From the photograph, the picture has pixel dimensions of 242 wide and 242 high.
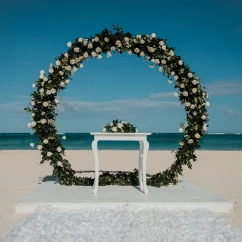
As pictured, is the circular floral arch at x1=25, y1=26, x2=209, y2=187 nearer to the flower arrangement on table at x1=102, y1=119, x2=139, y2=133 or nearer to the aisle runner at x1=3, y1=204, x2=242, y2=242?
the flower arrangement on table at x1=102, y1=119, x2=139, y2=133

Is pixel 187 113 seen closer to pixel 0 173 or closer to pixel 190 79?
pixel 190 79

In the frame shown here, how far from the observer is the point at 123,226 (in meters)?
5.27

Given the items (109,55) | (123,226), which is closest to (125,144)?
(109,55)

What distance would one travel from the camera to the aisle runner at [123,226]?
4.88 m

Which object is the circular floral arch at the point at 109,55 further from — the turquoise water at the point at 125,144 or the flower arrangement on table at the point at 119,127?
the turquoise water at the point at 125,144

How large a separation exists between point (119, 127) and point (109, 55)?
58.5 inches

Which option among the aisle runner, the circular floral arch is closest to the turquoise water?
the circular floral arch

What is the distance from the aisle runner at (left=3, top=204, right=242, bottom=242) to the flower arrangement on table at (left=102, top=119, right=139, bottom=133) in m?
1.51

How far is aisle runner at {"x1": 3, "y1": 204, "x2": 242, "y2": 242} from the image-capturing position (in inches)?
192

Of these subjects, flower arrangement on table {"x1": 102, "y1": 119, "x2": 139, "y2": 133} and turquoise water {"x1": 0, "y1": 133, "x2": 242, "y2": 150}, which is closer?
flower arrangement on table {"x1": 102, "y1": 119, "x2": 139, "y2": 133}

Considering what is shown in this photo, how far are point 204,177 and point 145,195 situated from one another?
4.37 m

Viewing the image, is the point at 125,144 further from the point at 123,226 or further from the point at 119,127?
the point at 123,226

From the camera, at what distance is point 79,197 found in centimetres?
682

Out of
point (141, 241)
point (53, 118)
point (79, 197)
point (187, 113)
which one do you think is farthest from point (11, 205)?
point (187, 113)
